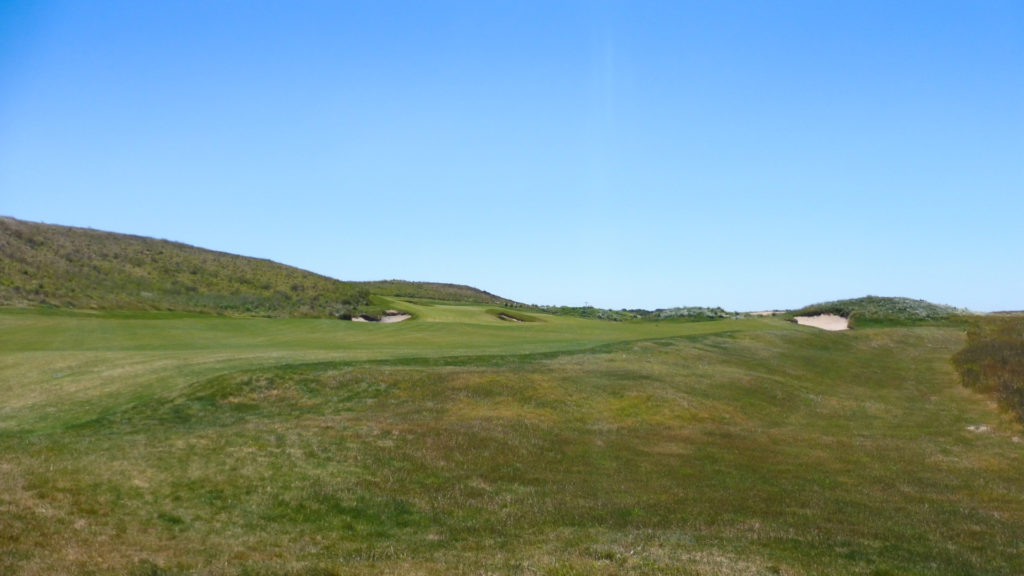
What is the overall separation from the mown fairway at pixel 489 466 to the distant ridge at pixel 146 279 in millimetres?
41952

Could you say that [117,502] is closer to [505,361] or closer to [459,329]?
[505,361]

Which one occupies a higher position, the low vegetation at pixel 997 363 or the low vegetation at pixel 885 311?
the low vegetation at pixel 885 311

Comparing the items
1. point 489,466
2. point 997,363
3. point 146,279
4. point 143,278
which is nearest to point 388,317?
point 146,279

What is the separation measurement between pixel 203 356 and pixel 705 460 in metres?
26.4

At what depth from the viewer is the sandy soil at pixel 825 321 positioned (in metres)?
79.1

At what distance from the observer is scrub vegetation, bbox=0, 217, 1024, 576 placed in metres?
13.8

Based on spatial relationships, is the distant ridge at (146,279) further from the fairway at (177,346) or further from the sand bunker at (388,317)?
the fairway at (177,346)

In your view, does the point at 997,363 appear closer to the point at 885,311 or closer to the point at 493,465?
the point at 885,311

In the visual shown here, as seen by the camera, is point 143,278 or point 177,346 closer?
point 177,346

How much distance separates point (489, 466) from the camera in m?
20.8

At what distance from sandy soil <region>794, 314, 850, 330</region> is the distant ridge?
161ft

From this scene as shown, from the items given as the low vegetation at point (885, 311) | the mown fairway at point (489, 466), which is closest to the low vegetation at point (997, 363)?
the mown fairway at point (489, 466)

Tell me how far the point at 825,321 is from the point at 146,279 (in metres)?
79.9

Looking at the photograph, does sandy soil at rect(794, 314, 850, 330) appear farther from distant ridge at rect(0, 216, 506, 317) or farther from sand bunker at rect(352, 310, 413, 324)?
distant ridge at rect(0, 216, 506, 317)
